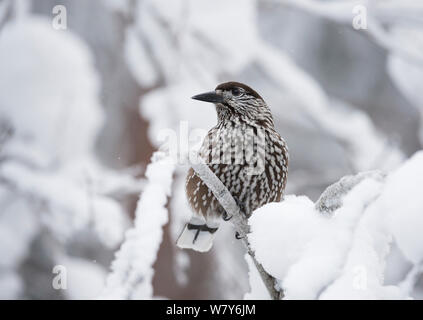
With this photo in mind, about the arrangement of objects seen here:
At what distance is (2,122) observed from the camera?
3.68 meters

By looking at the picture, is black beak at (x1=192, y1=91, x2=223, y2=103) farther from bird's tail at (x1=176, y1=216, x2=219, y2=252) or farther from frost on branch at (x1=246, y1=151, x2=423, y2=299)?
frost on branch at (x1=246, y1=151, x2=423, y2=299)

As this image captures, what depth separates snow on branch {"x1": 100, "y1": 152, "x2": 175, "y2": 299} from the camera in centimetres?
137

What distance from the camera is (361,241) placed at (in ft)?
4.22

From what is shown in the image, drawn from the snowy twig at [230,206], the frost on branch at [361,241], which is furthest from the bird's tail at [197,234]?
the frost on branch at [361,241]

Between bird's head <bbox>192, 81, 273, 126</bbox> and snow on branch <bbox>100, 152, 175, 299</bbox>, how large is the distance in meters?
1.70

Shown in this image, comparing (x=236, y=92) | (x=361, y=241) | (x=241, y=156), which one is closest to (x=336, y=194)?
(x=361, y=241)

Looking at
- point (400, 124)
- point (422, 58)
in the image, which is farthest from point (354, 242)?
point (400, 124)

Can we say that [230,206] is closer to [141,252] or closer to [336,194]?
[336,194]

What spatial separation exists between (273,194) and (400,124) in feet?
11.4

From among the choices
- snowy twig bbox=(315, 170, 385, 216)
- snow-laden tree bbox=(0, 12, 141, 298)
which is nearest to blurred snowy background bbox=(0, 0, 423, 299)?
snow-laden tree bbox=(0, 12, 141, 298)

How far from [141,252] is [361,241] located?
21.1 inches

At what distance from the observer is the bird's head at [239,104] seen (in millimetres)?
3275

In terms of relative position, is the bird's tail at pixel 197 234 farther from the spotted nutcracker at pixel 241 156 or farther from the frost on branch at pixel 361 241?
the frost on branch at pixel 361 241
